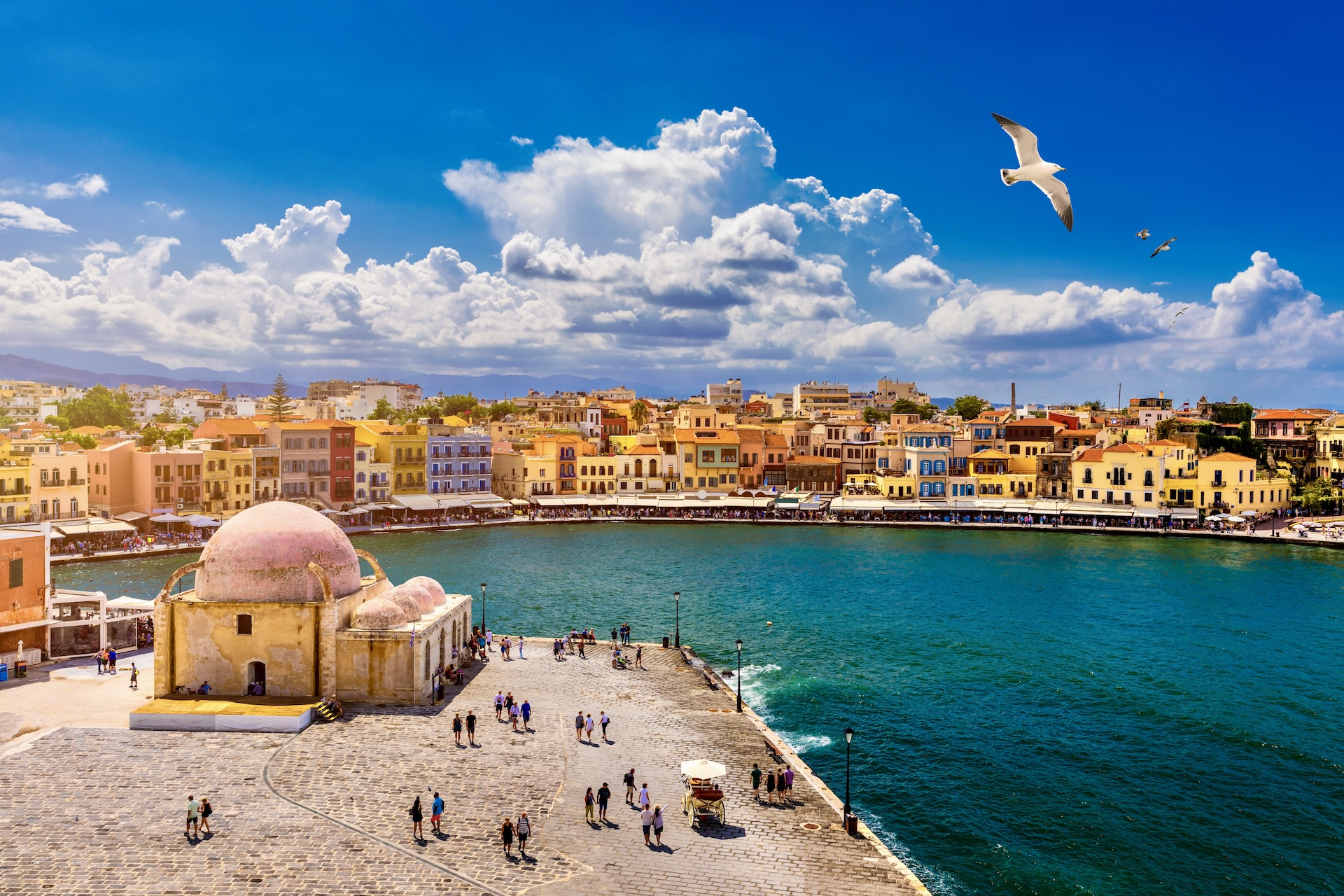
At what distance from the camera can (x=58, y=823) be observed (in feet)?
58.7

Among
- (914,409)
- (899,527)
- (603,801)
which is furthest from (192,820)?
(914,409)

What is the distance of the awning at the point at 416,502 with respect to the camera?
73250 mm

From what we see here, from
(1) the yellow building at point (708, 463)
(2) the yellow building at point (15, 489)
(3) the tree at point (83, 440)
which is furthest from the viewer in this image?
(1) the yellow building at point (708, 463)

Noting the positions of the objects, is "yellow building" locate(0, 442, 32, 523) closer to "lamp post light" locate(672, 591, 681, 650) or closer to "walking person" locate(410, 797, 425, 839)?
"lamp post light" locate(672, 591, 681, 650)

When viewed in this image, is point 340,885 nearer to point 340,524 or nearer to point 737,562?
point 737,562

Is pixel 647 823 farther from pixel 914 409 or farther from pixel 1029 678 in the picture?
pixel 914 409

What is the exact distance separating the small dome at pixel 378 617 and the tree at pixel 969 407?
11225cm

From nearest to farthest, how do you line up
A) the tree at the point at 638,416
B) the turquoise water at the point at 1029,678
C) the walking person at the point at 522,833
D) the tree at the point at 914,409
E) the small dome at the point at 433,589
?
1. the walking person at the point at 522,833
2. the turquoise water at the point at 1029,678
3. the small dome at the point at 433,589
4. the tree at the point at 638,416
5. the tree at the point at 914,409

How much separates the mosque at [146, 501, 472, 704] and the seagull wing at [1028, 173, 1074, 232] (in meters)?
19.3

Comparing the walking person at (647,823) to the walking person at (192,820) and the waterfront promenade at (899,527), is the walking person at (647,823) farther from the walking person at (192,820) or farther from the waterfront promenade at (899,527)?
the waterfront promenade at (899,527)

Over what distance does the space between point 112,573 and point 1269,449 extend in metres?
97.4

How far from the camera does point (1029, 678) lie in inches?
1268

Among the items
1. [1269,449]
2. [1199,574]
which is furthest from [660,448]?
[1269,449]

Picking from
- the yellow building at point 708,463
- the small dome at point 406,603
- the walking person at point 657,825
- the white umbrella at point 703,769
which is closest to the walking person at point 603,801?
the walking person at point 657,825
